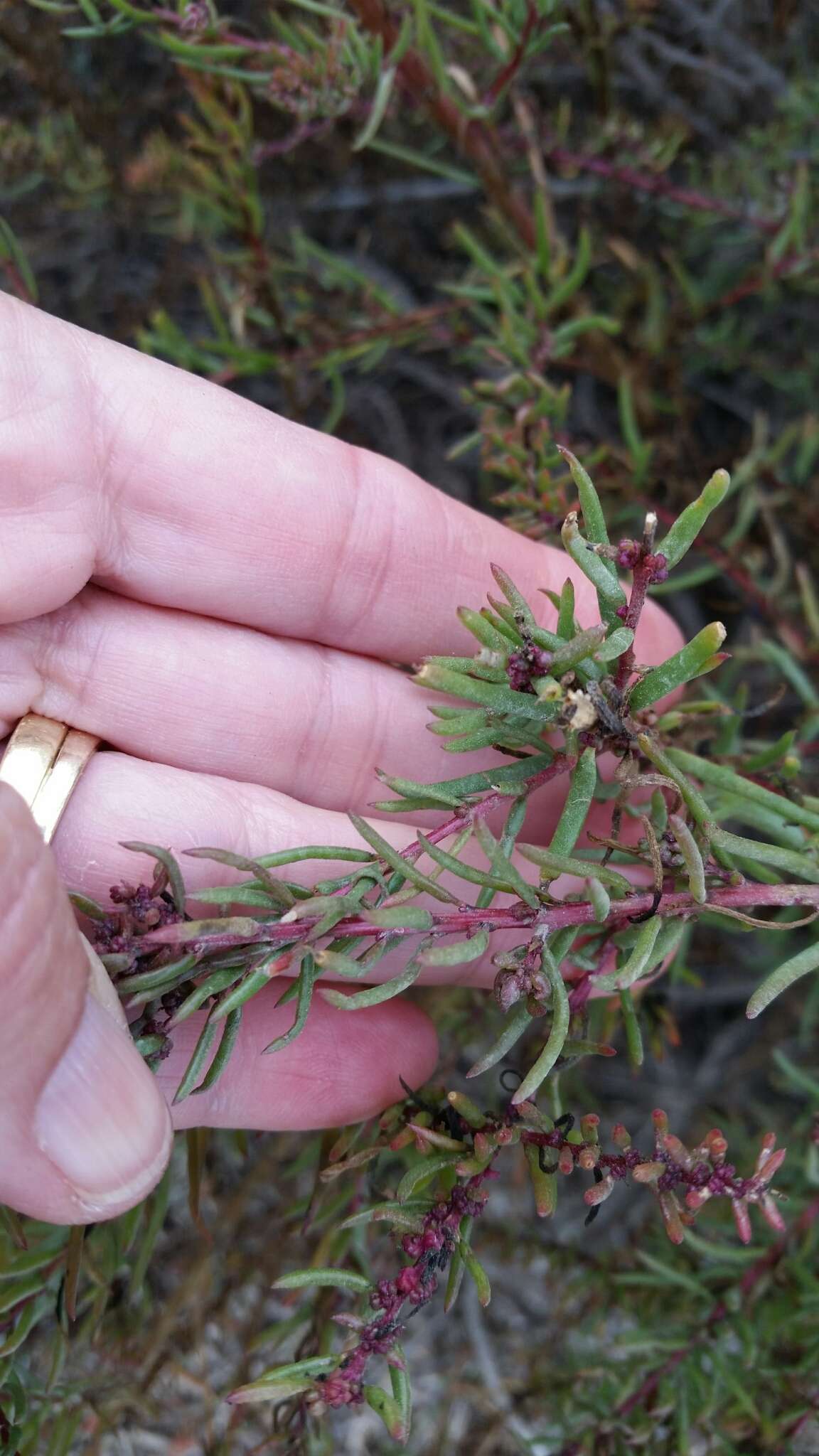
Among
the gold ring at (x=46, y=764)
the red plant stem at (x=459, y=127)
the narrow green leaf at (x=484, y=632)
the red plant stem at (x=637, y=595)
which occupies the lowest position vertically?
the gold ring at (x=46, y=764)

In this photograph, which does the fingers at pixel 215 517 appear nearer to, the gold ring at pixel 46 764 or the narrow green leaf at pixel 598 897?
the gold ring at pixel 46 764

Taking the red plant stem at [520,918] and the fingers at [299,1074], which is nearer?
the red plant stem at [520,918]

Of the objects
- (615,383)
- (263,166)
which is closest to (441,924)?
(615,383)

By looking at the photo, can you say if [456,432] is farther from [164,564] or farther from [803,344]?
[164,564]

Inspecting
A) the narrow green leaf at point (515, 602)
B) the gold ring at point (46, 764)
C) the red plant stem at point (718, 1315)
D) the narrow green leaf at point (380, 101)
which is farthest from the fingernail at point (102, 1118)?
the narrow green leaf at point (380, 101)

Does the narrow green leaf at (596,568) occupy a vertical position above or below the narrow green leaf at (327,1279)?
above

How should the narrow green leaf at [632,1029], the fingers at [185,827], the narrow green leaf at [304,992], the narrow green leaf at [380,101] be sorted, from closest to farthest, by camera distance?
the narrow green leaf at [304,992]
the narrow green leaf at [632,1029]
the fingers at [185,827]
the narrow green leaf at [380,101]
